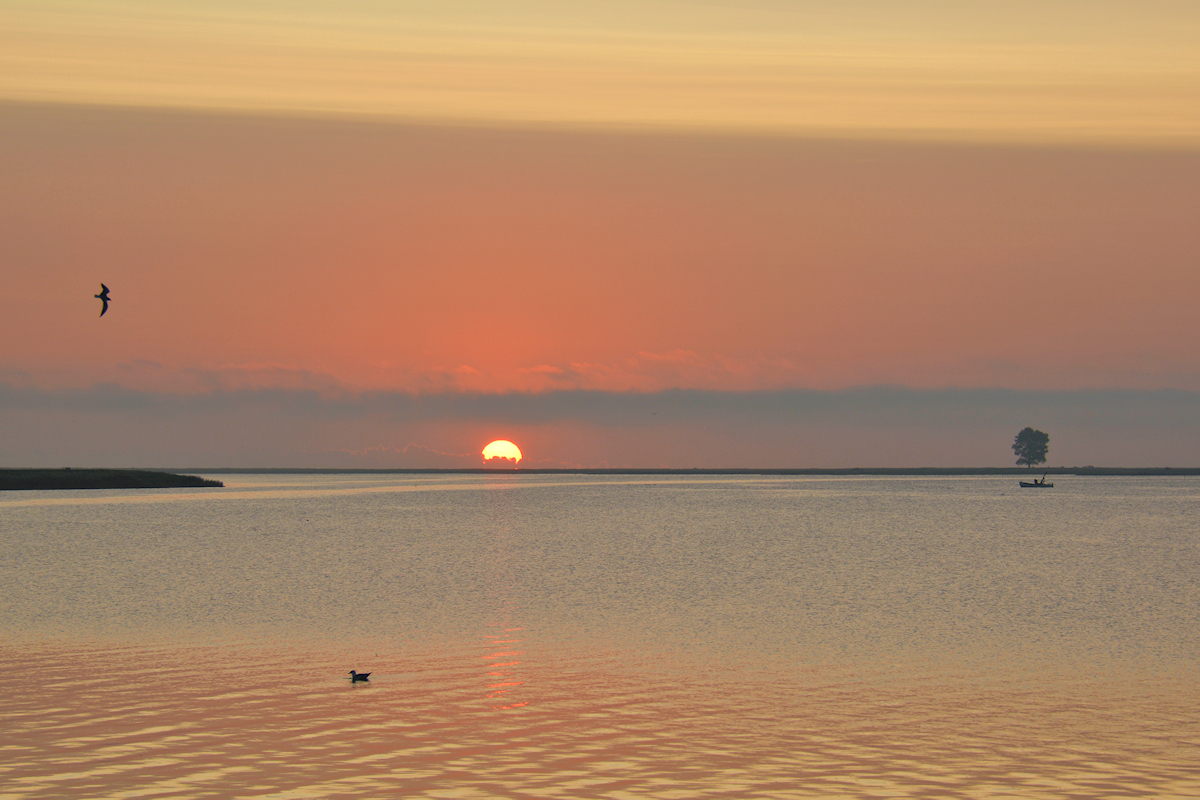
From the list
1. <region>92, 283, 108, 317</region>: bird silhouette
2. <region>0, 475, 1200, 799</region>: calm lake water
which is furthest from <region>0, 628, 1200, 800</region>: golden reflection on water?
<region>92, 283, 108, 317</region>: bird silhouette

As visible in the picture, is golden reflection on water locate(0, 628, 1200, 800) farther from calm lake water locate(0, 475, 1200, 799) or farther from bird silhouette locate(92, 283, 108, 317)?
bird silhouette locate(92, 283, 108, 317)

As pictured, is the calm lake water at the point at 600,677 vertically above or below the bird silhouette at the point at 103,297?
below

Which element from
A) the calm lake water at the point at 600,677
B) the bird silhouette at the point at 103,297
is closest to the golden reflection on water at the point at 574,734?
the calm lake water at the point at 600,677

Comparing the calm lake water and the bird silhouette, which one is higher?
the bird silhouette

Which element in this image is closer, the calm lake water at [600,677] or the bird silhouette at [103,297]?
the calm lake water at [600,677]

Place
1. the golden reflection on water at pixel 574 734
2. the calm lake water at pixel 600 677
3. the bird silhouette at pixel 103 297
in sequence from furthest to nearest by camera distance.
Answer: the bird silhouette at pixel 103 297 → the calm lake water at pixel 600 677 → the golden reflection on water at pixel 574 734

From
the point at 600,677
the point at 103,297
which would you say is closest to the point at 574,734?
the point at 600,677

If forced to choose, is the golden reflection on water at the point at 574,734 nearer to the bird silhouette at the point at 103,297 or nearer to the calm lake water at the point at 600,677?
the calm lake water at the point at 600,677

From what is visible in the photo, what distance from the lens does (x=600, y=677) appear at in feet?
89.4

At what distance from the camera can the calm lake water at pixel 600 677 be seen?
18.4 meters

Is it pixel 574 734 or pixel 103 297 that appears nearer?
pixel 574 734

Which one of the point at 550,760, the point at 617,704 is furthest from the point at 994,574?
the point at 550,760

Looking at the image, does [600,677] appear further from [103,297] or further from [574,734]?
[103,297]

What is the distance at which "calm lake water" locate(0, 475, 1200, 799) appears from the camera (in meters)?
18.4
